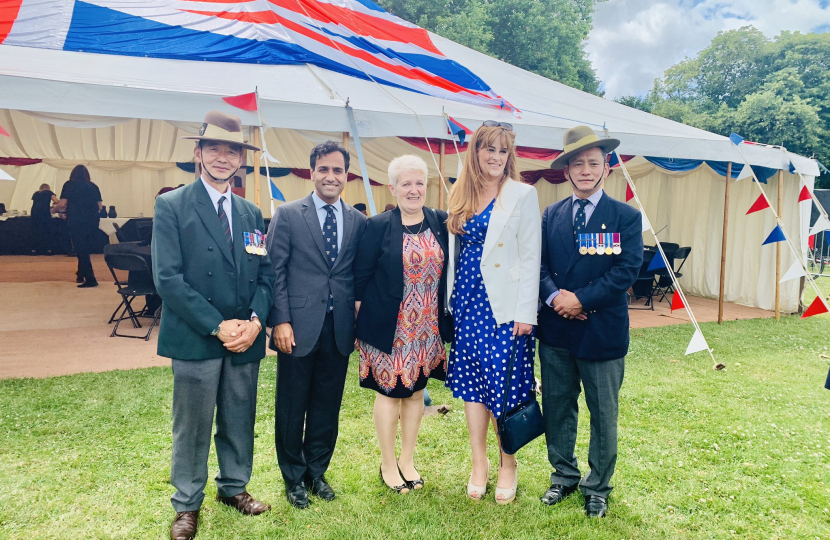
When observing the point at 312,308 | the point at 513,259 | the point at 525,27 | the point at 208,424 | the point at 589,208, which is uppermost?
the point at 525,27

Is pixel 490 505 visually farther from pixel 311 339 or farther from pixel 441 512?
pixel 311 339

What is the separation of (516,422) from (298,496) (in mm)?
1069

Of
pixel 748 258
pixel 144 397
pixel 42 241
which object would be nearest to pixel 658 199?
Result: pixel 748 258

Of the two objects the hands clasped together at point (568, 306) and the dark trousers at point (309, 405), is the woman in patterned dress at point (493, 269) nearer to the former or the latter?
the hands clasped together at point (568, 306)

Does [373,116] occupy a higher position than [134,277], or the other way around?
[373,116]

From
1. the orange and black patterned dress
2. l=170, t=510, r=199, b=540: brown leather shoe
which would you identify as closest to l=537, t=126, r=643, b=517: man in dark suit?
the orange and black patterned dress

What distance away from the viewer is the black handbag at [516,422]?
2.35 metres

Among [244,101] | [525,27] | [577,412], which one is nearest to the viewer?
[577,412]

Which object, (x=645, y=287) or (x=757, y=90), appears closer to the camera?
(x=645, y=287)

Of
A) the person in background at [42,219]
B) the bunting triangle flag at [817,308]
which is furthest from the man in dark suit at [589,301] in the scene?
the person in background at [42,219]

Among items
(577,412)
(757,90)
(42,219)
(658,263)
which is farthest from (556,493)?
(757,90)

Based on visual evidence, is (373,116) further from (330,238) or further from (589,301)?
(589,301)

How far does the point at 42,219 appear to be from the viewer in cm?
1133

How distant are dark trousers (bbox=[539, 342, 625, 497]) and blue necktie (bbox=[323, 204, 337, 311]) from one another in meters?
1.04
